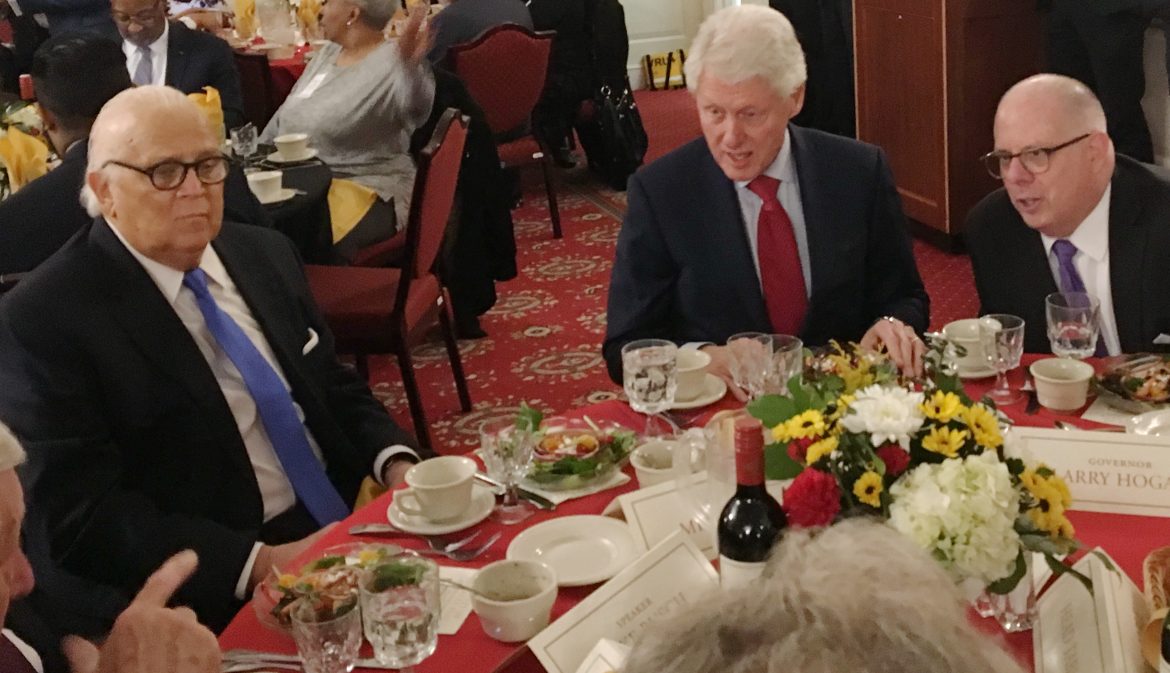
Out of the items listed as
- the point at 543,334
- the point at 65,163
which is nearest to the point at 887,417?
the point at 65,163

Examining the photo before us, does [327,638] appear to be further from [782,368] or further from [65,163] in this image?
[65,163]

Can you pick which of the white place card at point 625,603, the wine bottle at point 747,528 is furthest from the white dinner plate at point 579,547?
the wine bottle at point 747,528

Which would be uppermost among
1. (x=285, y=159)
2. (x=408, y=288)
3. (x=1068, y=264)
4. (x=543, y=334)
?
(x=285, y=159)

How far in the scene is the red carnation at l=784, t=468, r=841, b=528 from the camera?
1.28 meters

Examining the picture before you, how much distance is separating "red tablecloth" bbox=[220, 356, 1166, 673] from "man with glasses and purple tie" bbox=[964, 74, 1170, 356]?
649 millimetres

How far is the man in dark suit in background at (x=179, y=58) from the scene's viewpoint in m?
5.09

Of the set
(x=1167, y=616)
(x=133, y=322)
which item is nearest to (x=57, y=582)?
(x=133, y=322)

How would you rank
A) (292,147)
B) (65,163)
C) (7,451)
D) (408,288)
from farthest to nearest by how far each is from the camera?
(292,147)
(408,288)
(65,163)
(7,451)

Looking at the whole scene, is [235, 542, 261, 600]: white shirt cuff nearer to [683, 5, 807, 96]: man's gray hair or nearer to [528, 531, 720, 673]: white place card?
[528, 531, 720, 673]: white place card

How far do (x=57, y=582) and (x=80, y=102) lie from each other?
5.16 ft

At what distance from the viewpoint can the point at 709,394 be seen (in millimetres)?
2076

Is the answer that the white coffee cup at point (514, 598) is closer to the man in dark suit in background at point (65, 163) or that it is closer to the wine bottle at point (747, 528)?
the wine bottle at point (747, 528)

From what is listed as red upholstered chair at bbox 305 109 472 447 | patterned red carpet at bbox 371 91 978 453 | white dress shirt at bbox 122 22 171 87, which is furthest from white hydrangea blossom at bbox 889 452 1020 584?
white dress shirt at bbox 122 22 171 87

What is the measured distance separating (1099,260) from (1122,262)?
60 mm
